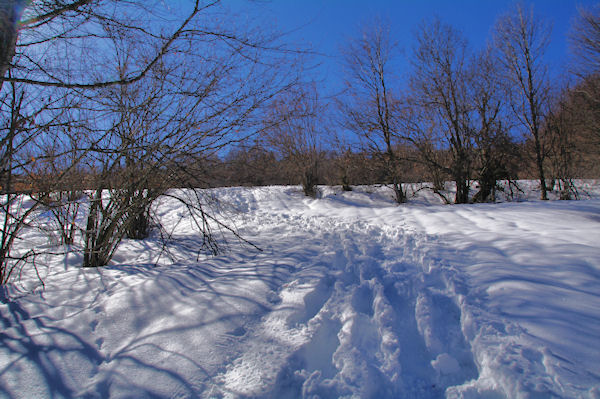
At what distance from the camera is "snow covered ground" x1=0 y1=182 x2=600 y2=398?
1214mm

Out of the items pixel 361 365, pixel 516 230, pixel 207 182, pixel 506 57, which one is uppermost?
pixel 506 57

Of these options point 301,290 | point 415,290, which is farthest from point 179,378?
point 415,290

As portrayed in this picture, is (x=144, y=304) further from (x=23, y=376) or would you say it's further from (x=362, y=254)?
(x=362, y=254)

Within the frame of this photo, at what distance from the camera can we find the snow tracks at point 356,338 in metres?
1.25

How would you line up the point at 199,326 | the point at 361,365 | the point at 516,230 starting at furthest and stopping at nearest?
the point at 516,230 → the point at 199,326 → the point at 361,365

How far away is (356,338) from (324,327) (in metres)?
0.21

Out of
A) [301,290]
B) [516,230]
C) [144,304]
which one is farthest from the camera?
[516,230]

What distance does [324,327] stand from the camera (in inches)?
65.9

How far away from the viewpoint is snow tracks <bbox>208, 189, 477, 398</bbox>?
4.11 ft

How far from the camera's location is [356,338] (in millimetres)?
1601

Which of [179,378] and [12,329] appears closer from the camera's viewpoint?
[179,378]

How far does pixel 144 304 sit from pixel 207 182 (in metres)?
1.77

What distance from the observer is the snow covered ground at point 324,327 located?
121 cm

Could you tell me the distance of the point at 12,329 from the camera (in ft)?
5.27
